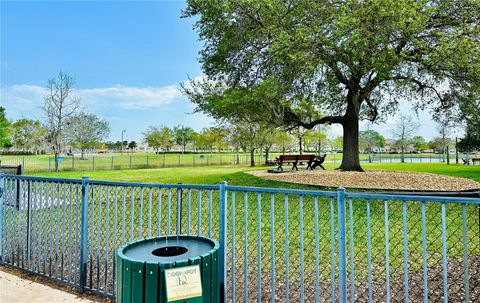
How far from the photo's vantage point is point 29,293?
3.75m

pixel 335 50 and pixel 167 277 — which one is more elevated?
pixel 335 50

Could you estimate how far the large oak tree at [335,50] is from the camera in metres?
11.2

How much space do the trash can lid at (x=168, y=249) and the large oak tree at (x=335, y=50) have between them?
9232mm

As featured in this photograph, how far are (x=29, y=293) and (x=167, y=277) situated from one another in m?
2.76

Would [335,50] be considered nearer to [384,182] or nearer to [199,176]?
[384,182]

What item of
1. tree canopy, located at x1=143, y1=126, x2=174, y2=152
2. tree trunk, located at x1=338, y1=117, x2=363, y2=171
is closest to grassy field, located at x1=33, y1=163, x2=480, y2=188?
tree trunk, located at x1=338, y1=117, x2=363, y2=171

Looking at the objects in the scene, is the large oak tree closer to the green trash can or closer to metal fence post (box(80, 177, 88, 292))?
metal fence post (box(80, 177, 88, 292))

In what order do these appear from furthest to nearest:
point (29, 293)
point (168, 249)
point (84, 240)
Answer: point (84, 240) → point (29, 293) → point (168, 249)

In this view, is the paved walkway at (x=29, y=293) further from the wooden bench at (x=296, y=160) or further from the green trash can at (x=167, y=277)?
the wooden bench at (x=296, y=160)

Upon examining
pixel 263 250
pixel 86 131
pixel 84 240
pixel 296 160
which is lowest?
pixel 263 250

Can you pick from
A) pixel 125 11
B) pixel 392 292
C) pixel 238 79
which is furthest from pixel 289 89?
pixel 392 292

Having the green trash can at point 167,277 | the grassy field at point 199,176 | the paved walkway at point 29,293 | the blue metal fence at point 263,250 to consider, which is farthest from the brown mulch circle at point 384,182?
the green trash can at point 167,277

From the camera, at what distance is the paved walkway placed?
11.7 ft

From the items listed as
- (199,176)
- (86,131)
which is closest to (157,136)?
(86,131)
